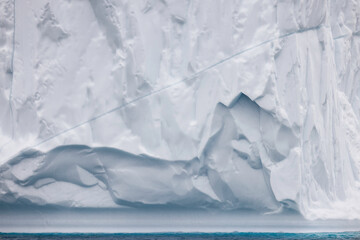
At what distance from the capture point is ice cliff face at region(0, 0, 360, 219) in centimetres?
521

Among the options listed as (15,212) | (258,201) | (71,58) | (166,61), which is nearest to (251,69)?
(166,61)

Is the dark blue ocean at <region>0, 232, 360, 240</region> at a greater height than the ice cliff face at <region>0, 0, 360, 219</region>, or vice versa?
the ice cliff face at <region>0, 0, 360, 219</region>

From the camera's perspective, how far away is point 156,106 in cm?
524

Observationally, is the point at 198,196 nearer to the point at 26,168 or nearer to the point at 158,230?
the point at 158,230

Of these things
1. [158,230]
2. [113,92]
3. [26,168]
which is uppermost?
[113,92]

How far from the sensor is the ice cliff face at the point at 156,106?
5.21 meters

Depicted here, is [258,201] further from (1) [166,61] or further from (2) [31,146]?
(2) [31,146]

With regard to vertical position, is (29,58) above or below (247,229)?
above

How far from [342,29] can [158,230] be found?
116 inches

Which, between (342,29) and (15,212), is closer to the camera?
(15,212)

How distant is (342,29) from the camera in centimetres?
695

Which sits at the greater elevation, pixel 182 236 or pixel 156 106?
pixel 156 106

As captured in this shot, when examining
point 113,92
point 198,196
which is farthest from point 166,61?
point 198,196

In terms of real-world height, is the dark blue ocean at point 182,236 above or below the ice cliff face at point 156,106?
below
